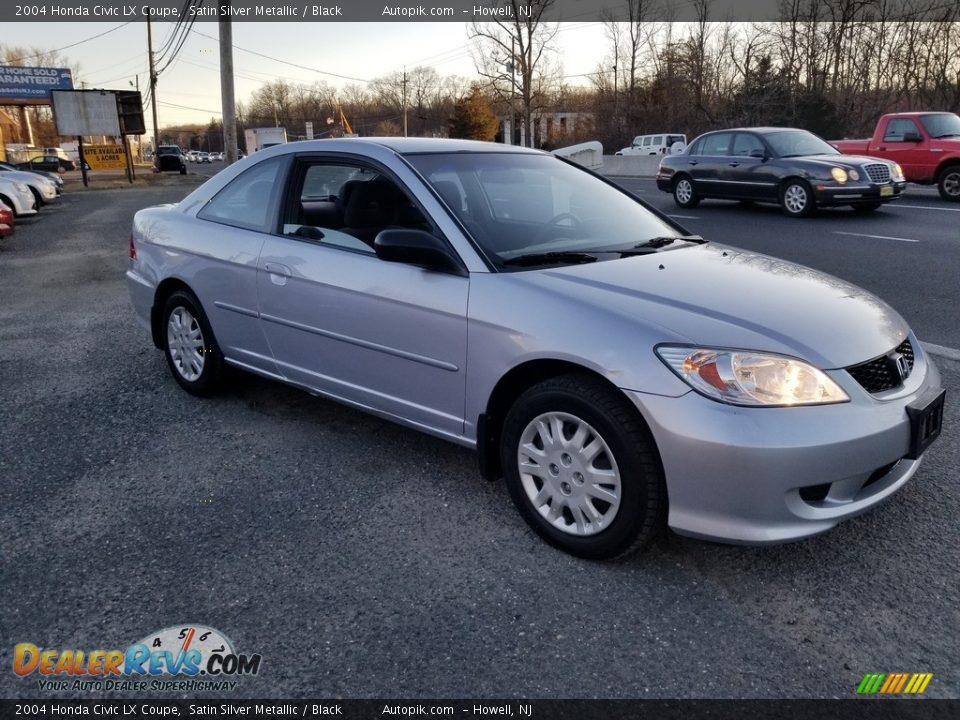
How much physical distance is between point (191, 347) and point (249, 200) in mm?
1026

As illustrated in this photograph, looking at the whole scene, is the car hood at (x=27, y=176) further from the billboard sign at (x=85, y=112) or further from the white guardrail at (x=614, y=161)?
the white guardrail at (x=614, y=161)

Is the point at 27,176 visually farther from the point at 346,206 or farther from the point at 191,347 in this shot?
the point at 346,206

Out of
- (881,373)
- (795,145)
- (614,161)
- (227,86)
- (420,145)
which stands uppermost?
(227,86)

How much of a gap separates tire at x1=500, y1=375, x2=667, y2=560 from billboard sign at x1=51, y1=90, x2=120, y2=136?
123ft

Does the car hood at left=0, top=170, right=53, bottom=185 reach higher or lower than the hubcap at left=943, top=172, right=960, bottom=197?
higher

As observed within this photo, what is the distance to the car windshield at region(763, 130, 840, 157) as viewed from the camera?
46.9 feet

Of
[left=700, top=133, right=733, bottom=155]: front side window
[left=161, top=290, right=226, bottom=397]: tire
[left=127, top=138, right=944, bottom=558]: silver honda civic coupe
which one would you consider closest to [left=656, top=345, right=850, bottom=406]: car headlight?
[left=127, top=138, right=944, bottom=558]: silver honda civic coupe

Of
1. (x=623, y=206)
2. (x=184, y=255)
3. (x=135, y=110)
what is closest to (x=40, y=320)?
(x=184, y=255)

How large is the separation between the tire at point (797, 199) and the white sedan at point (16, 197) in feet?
52.7

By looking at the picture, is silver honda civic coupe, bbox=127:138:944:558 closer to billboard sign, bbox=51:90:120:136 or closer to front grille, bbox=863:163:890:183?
front grille, bbox=863:163:890:183

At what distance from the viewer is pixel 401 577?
287 cm

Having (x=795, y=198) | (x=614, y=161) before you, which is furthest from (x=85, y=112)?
(x=795, y=198)

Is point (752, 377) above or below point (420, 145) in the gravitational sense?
below
